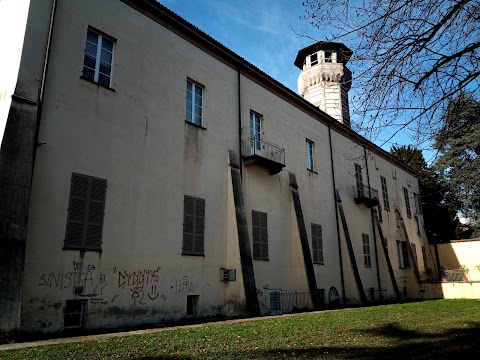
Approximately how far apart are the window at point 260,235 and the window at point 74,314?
642 centimetres

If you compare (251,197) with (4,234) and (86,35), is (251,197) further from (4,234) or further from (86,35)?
(4,234)

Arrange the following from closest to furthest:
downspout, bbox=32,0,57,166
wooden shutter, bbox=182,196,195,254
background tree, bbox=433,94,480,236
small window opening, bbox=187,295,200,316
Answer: background tree, bbox=433,94,480,236
downspout, bbox=32,0,57,166
small window opening, bbox=187,295,200,316
wooden shutter, bbox=182,196,195,254

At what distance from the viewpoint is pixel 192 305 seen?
11.5 metres

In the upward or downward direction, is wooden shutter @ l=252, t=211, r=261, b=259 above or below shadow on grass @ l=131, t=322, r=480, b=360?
above

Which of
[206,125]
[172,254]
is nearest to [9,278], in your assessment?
[172,254]

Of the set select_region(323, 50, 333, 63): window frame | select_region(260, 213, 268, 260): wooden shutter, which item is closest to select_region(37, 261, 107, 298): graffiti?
select_region(260, 213, 268, 260): wooden shutter

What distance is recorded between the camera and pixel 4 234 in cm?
737

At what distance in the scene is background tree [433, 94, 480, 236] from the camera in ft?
23.2

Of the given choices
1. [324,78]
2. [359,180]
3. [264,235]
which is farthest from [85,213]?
[324,78]

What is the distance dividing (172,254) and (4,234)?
15.1ft

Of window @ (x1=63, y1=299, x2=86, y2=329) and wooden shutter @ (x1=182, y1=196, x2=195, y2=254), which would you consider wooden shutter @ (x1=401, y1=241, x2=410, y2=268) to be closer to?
wooden shutter @ (x1=182, y1=196, x2=195, y2=254)

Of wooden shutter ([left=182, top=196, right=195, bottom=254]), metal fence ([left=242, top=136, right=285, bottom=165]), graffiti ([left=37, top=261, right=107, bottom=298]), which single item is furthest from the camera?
metal fence ([left=242, top=136, right=285, bottom=165])

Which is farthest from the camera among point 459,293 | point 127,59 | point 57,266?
point 459,293

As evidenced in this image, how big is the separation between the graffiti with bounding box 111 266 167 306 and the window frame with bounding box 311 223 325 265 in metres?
8.52
